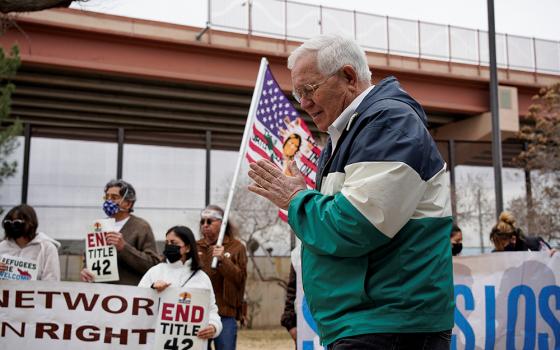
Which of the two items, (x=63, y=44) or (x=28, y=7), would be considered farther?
(x=63, y=44)

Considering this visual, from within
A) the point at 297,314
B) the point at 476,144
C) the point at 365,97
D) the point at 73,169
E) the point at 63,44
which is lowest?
the point at 297,314

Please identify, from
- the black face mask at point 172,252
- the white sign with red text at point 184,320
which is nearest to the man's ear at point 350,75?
the white sign with red text at point 184,320

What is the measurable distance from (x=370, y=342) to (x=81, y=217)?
1709cm

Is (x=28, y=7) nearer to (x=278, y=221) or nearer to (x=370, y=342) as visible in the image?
(x=370, y=342)

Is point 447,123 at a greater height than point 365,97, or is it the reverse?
→ point 447,123

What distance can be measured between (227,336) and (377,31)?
17460 mm

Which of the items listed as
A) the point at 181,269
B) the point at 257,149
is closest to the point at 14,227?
the point at 181,269

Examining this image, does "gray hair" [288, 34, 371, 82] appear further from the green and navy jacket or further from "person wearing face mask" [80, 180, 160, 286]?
"person wearing face mask" [80, 180, 160, 286]

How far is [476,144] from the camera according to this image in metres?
23.8

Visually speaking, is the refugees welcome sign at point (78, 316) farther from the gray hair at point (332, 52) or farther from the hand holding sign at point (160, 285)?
the gray hair at point (332, 52)

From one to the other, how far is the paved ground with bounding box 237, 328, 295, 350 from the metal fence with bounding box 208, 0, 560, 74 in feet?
28.6

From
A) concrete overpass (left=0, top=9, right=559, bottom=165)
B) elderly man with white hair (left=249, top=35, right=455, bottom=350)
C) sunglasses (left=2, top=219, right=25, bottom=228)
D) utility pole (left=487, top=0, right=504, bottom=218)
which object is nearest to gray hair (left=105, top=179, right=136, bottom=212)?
sunglasses (left=2, top=219, right=25, bottom=228)

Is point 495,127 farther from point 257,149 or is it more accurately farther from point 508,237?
point 257,149

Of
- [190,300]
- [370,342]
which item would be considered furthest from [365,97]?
[190,300]
